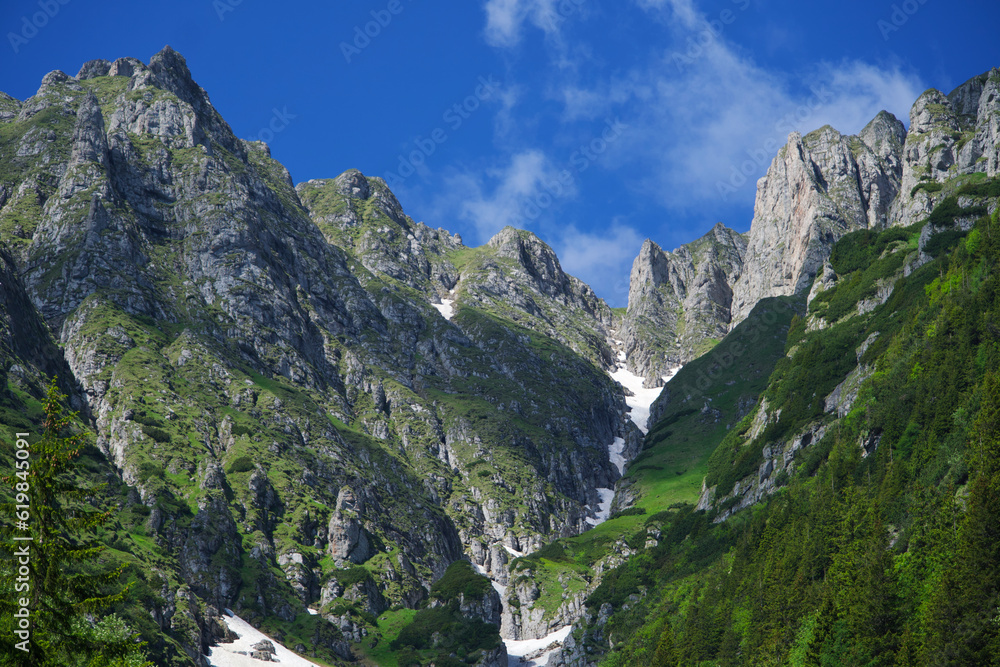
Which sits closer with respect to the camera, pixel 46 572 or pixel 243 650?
pixel 46 572

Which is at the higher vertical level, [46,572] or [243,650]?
[46,572]

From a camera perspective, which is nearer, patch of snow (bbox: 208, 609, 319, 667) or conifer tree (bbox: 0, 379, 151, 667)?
conifer tree (bbox: 0, 379, 151, 667)

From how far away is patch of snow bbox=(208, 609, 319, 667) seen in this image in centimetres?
15312

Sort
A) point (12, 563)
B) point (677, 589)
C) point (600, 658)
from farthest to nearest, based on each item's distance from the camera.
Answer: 1. point (600, 658)
2. point (677, 589)
3. point (12, 563)

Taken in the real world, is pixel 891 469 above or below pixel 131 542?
above

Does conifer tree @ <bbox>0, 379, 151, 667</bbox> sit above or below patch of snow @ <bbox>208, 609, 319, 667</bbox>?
above

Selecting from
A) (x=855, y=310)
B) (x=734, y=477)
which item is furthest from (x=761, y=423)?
(x=855, y=310)

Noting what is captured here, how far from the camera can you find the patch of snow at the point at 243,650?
502ft

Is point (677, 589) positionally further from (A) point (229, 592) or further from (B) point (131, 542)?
(B) point (131, 542)

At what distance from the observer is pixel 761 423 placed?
554 feet

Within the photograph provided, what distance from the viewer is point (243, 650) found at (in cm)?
15712

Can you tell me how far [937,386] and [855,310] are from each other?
74212 mm

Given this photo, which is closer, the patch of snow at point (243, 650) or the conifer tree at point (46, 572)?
the conifer tree at point (46, 572)

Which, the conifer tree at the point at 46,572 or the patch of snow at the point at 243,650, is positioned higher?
the conifer tree at the point at 46,572
